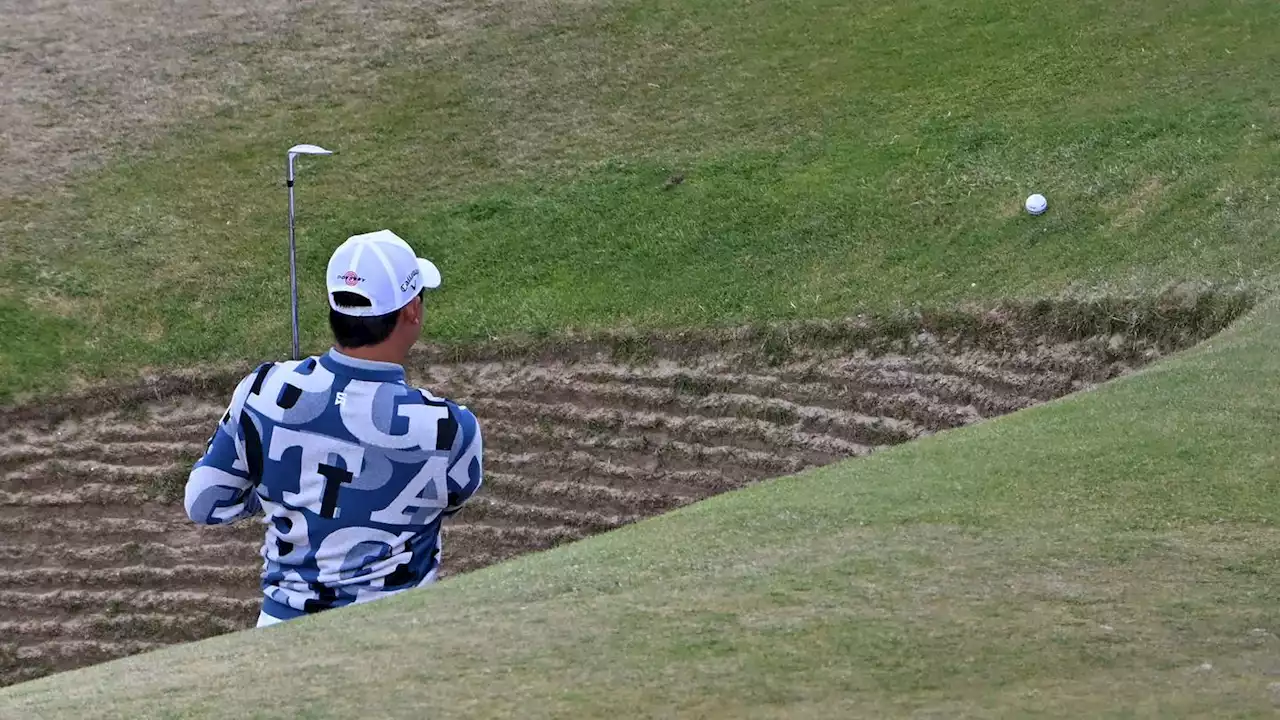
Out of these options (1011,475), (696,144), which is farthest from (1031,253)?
(1011,475)

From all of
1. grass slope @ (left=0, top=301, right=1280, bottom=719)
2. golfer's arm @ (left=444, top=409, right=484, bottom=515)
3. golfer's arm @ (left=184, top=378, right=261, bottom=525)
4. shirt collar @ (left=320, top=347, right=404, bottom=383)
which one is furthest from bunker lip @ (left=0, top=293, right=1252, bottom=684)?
shirt collar @ (left=320, top=347, right=404, bottom=383)

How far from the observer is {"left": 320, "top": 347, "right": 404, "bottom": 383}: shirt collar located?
3572 mm

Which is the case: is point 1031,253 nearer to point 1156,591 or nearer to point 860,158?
point 860,158

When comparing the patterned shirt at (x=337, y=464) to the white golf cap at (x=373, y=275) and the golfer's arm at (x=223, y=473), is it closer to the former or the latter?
the golfer's arm at (x=223, y=473)

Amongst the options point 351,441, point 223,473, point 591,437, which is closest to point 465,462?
point 351,441

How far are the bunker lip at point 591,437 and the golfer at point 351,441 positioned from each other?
616 centimetres

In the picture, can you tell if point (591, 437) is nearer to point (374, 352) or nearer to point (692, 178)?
point (692, 178)

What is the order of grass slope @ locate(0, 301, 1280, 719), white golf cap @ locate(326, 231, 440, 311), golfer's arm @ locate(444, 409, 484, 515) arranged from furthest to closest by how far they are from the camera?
golfer's arm @ locate(444, 409, 484, 515), white golf cap @ locate(326, 231, 440, 311), grass slope @ locate(0, 301, 1280, 719)

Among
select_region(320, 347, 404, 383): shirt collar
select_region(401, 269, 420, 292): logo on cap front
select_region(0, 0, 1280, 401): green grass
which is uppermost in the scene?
select_region(401, 269, 420, 292): logo on cap front

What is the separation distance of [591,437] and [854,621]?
715 centimetres

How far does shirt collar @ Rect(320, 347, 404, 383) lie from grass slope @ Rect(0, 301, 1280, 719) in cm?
68

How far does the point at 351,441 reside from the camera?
3.59 meters

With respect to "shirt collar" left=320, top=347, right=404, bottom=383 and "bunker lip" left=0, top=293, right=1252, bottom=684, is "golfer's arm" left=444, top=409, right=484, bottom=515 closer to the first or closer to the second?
Answer: "shirt collar" left=320, top=347, right=404, bottom=383

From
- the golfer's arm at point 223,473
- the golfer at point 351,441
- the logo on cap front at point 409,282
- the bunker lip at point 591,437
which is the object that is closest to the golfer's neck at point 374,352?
the golfer at point 351,441
